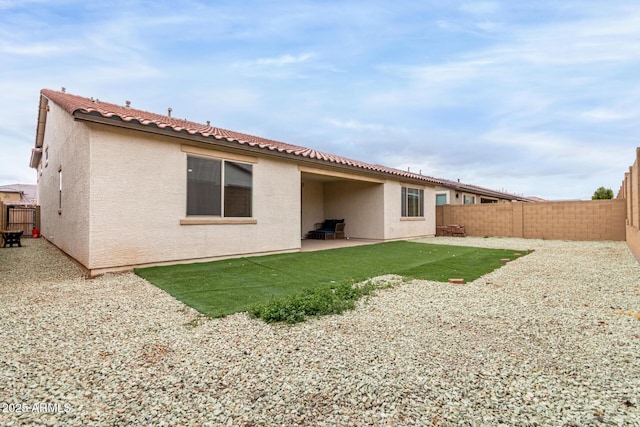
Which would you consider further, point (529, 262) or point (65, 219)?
point (65, 219)

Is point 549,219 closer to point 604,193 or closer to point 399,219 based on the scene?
point 399,219

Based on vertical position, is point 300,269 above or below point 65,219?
below

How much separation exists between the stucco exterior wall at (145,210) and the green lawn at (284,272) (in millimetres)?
414

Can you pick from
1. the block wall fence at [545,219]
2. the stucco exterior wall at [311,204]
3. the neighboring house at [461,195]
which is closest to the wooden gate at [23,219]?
the stucco exterior wall at [311,204]

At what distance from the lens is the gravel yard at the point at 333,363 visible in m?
1.96

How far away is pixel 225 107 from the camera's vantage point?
1545 centimetres

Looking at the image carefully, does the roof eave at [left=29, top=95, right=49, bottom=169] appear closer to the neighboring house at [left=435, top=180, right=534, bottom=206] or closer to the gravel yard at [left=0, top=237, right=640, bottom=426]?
the gravel yard at [left=0, top=237, right=640, bottom=426]

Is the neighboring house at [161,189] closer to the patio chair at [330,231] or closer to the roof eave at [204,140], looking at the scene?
the roof eave at [204,140]

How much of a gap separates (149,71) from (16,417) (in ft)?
40.7

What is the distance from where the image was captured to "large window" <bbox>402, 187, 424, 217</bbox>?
14281 millimetres

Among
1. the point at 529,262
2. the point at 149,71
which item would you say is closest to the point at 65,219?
the point at 149,71

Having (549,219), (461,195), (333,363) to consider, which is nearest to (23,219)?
(333,363)

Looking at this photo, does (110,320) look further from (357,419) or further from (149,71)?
(149,71)

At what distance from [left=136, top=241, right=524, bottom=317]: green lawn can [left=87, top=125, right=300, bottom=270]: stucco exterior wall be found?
1.36 feet
